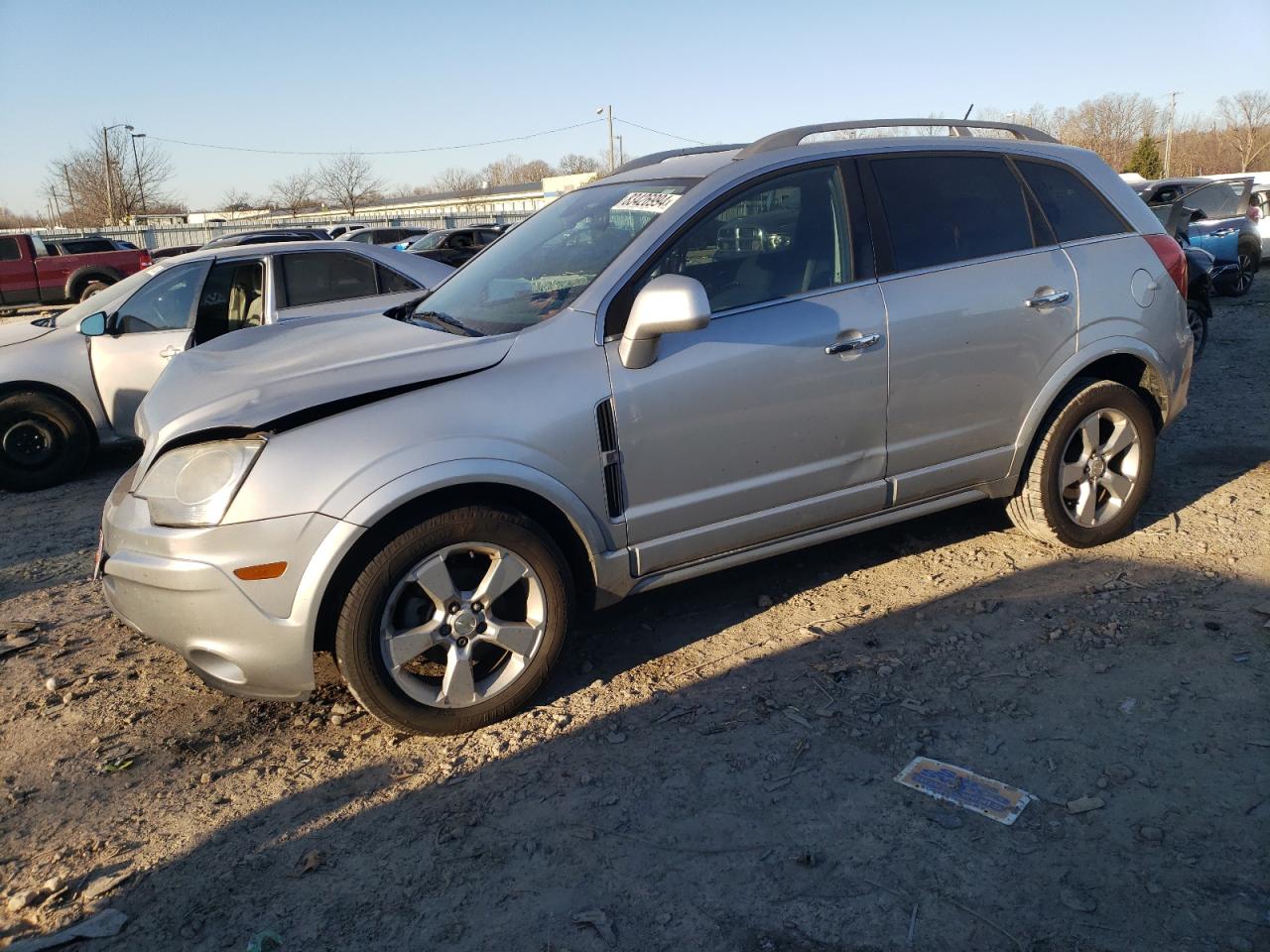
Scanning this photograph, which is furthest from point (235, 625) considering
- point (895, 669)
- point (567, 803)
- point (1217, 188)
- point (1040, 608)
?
point (1217, 188)

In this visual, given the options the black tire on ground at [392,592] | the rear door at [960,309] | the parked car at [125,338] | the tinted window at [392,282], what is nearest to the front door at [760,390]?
the rear door at [960,309]

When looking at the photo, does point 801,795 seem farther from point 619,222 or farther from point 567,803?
point 619,222

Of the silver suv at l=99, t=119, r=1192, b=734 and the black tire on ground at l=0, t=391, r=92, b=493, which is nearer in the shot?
the silver suv at l=99, t=119, r=1192, b=734

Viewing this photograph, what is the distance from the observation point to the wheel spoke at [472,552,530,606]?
329 cm

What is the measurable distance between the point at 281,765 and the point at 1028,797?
Result: 7.86 feet

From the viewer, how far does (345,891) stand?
104 inches

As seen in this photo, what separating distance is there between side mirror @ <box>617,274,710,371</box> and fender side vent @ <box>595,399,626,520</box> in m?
0.28

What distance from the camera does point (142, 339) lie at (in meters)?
6.88

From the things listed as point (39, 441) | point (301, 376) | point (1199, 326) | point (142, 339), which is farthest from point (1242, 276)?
point (39, 441)

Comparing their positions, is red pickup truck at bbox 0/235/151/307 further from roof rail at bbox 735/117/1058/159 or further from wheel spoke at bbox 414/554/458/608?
wheel spoke at bbox 414/554/458/608

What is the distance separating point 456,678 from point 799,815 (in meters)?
1.22

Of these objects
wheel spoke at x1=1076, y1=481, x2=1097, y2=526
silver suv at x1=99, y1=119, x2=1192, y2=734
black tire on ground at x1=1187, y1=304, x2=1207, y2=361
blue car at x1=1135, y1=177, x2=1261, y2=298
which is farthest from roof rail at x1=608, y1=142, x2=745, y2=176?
blue car at x1=1135, y1=177, x2=1261, y2=298

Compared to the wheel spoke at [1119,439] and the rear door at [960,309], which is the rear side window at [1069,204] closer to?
the rear door at [960,309]

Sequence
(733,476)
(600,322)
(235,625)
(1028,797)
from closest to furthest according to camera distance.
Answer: (1028,797), (235,625), (600,322), (733,476)
